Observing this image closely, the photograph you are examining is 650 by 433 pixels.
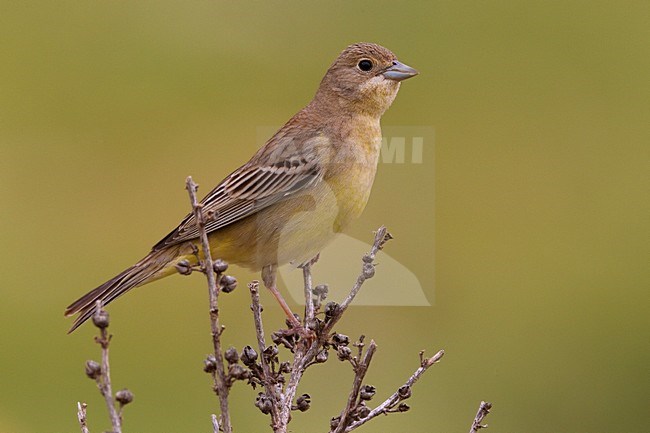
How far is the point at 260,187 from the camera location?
2943 mm

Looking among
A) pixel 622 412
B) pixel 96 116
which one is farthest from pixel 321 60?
pixel 622 412

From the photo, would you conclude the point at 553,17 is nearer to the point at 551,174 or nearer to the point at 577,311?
the point at 551,174

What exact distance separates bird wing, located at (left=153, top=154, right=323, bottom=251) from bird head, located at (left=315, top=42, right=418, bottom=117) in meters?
0.23

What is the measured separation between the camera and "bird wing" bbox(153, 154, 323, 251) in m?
2.89

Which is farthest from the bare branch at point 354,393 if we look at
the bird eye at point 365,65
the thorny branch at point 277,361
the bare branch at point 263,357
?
the bird eye at point 365,65

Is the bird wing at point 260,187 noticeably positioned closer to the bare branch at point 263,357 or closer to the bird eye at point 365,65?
the bird eye at point 365,65

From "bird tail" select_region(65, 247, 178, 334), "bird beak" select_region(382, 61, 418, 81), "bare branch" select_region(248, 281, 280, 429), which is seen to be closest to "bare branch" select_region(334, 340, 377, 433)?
"bare branch" select_region(248, 281, 280, 429)

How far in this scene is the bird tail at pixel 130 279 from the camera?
2613mm

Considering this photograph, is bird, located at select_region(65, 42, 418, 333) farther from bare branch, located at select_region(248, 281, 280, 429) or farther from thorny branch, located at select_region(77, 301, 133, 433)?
thorny branch, located at select_region(77, 301, 133, 433)

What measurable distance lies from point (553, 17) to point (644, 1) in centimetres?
88

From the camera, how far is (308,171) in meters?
2.94

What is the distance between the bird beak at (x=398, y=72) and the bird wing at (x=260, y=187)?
337 millimetres

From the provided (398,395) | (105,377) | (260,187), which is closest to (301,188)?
(260,187)

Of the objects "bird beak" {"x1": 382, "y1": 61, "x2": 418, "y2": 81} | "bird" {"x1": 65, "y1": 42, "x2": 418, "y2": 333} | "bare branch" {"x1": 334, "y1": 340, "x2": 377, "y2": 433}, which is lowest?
"bare branch" {"x1": 334, "y1": 340, "x2": 377, "y2": 433}
